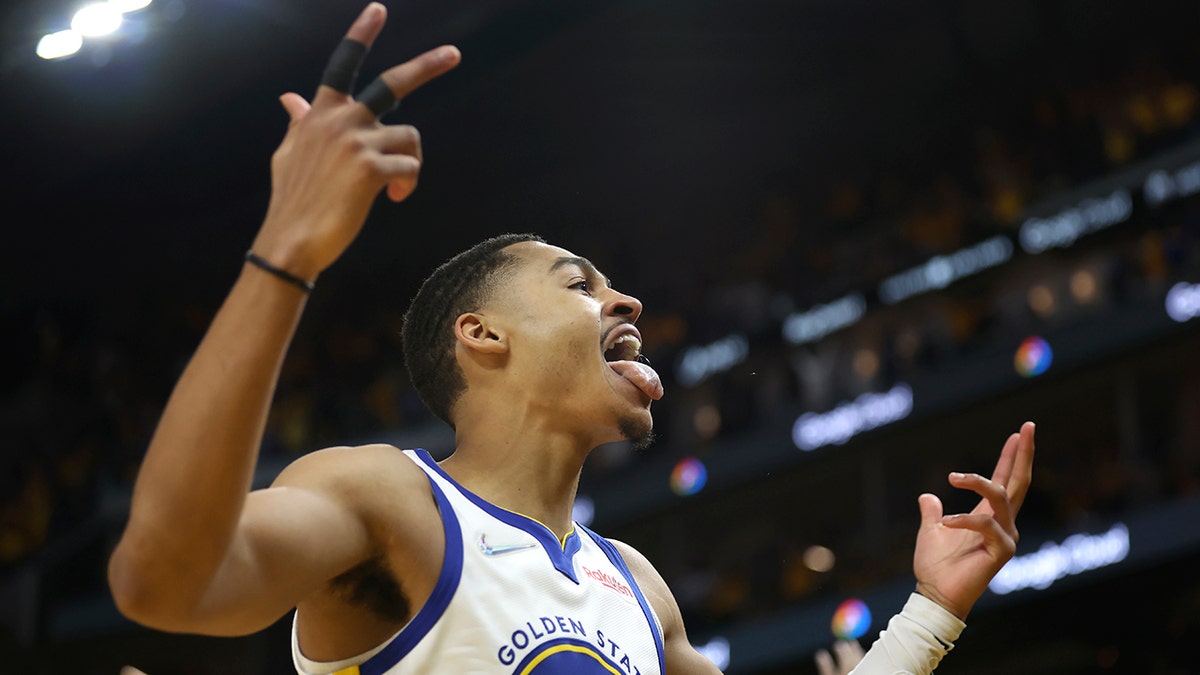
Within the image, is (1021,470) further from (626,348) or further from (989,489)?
(626,348)

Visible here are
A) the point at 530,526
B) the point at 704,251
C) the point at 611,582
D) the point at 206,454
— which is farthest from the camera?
the point at 704,251

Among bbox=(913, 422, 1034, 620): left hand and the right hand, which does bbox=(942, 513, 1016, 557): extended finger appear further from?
the right hand

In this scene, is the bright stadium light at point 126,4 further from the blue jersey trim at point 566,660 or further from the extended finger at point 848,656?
the blue jersey trim at point 566,660

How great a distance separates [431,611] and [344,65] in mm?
1075

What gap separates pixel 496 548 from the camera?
2.71 m

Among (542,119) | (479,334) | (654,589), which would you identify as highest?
(542,119)

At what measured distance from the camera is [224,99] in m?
16.1

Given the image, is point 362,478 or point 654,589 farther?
point 654,589

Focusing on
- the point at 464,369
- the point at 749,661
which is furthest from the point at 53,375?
the point at 464,369

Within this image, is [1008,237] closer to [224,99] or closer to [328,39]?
[328,39]

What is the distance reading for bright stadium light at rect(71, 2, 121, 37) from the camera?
10.1 metres

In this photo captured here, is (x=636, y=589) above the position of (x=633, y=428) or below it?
below

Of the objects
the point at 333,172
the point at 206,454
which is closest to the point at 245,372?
the point at 206,454

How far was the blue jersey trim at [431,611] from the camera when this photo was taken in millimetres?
2469
